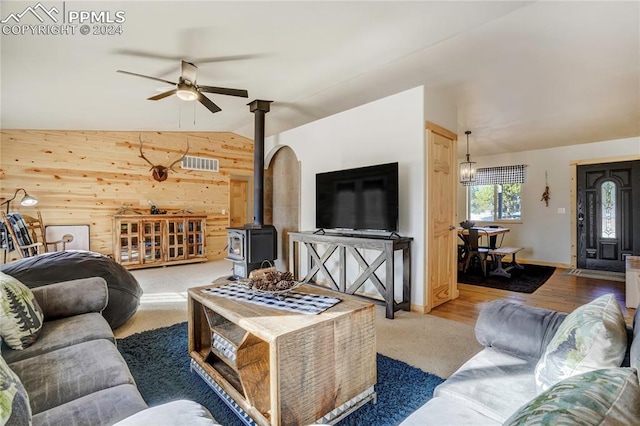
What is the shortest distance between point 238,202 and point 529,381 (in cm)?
724

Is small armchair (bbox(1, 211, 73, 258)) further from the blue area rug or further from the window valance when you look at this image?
the window valance


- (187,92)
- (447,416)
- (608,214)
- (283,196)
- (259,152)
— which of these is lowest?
(447,416)

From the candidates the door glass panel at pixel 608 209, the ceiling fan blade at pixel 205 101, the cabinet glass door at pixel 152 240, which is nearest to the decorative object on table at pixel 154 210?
the cabinet glass door at pixel 152 240

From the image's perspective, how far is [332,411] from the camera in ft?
5.09

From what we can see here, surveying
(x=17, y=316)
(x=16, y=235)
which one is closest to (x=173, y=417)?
(x=17, y=316)

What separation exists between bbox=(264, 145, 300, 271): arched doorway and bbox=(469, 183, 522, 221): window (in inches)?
178

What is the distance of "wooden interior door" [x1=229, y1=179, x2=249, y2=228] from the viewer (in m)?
7.65

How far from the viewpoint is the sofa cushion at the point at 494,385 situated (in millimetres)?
1095

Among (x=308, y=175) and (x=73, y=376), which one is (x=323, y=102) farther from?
(x=73, y=376)

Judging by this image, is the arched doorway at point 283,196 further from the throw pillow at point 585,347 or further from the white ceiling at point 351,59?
the throw pillow at point 585,347

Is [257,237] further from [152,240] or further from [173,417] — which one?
[173,417]

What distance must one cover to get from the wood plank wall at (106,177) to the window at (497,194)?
5616 millimetres

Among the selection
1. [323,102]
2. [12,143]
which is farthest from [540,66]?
[12,143]

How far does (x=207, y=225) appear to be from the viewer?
675cm
